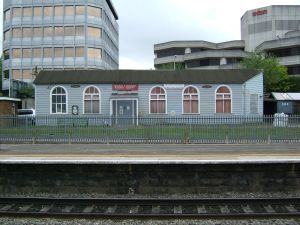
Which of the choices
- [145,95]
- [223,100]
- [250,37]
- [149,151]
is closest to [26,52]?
[250,37]

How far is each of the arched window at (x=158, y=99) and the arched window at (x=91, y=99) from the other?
4398 mm

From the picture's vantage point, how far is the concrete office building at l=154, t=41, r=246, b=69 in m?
90.6

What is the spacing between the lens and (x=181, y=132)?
22.1 meters

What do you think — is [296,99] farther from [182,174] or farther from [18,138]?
[182,174]

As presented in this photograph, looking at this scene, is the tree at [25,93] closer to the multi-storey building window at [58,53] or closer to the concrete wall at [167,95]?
the multi-storey building window at [58,53]

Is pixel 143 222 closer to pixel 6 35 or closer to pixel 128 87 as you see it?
pixel 128 87

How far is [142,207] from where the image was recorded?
35.9 ft

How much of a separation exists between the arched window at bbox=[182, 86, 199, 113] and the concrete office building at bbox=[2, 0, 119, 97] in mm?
44095

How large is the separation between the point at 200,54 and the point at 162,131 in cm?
7208

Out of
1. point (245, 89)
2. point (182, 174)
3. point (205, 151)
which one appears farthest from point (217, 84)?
point (182, 174)

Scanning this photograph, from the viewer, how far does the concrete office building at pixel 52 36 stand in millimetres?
78062

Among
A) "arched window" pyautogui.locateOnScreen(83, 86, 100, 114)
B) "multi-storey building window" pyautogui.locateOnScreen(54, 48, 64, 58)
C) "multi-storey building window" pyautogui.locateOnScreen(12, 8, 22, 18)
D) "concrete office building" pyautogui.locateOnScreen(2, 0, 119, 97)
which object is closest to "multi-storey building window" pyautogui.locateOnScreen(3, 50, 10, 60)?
"concrete office building" pyautogui.locateOnScreen(2, 0, 119, 97)

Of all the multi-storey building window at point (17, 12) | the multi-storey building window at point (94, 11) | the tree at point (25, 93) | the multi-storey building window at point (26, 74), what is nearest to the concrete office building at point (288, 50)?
the multi-storey building window at point (94, 11)

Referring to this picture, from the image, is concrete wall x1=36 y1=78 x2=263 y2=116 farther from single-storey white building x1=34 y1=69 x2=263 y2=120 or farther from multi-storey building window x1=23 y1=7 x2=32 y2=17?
multi-storey building window x1=23 y1=7 x2=32 y2=17
